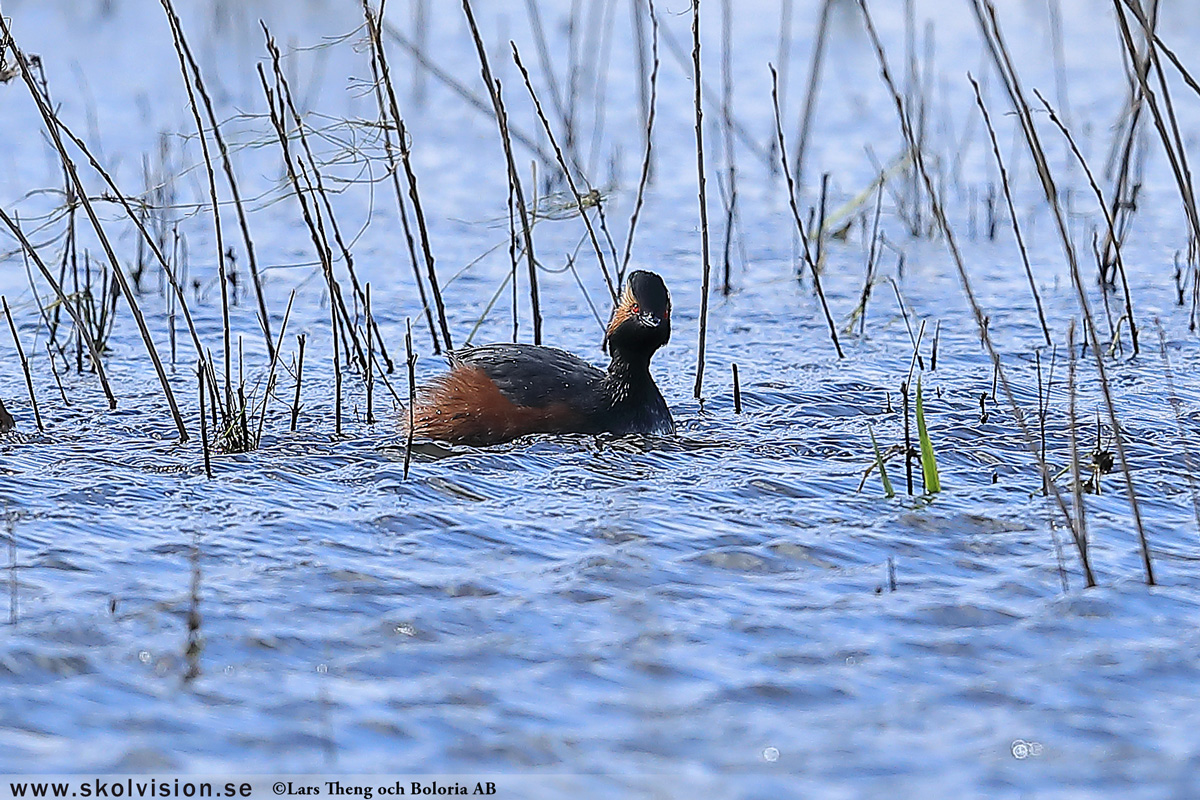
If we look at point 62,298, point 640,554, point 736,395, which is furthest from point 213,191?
point 736,395

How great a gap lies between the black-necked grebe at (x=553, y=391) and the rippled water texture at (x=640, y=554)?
13 centimetres

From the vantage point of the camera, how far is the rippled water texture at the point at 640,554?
3.58 meters

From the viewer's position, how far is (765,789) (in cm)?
339

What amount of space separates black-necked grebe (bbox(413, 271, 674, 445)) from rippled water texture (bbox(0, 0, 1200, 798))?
134 millimetres

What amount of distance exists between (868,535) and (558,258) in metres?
5.19

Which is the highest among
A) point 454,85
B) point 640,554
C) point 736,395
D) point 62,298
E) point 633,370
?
point 454,85

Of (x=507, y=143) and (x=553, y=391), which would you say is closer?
(x=553, y=391)

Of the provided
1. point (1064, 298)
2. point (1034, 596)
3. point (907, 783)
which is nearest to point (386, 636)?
point (907, 783)

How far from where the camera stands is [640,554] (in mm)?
4785

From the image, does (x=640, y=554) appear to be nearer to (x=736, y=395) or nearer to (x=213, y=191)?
(x=736, y=395)

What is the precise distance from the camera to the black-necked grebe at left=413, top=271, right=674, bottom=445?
625 centimetres

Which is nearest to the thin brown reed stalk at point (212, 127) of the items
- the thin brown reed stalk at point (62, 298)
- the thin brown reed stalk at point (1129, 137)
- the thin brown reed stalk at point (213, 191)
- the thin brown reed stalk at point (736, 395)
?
the thin brown reed stalk at point (213, 191)

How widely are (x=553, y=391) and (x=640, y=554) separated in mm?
1637

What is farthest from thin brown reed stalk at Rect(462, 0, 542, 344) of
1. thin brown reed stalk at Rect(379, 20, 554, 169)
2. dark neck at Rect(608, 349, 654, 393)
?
dark neck at Rect(608, 349, 654, 393)
